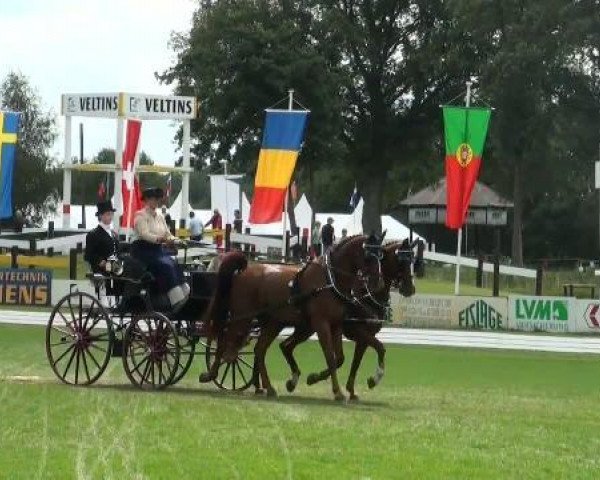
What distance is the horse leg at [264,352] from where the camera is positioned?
49.0ft

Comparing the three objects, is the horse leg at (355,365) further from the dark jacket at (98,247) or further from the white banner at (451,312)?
the white banner at (451,312)

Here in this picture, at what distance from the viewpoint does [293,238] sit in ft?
144

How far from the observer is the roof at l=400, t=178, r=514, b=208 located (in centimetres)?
7015

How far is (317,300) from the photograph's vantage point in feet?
48.3

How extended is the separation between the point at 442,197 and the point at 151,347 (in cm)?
6291

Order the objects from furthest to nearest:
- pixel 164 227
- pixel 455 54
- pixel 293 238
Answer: pixel 455 54, pixel 293 238, pixel 164 227

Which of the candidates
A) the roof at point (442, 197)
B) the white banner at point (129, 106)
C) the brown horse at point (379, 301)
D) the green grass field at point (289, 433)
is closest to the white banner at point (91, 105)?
the white banner at point (129, 106)

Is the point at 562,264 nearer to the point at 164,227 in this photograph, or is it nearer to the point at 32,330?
the point at 32,330

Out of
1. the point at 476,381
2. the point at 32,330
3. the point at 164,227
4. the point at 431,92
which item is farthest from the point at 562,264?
the point at 164,227

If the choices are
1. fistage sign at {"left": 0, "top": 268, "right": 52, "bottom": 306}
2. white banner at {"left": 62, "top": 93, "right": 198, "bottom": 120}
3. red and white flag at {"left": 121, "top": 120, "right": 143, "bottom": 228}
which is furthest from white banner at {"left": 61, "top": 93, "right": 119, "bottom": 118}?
fistage sign at {"left": 0, "top": 268, "right": 52, "bottom": 306}

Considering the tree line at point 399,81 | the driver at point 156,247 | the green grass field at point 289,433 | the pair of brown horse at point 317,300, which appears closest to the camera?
the green grass field at point 289,433

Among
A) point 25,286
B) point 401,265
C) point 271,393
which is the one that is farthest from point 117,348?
point 25,286

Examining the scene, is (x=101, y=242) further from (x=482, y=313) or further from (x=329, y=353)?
(x=482, y=313)

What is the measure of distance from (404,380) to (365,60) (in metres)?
45.5
